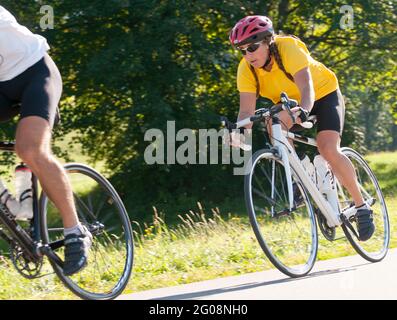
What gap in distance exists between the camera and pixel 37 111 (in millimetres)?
4219

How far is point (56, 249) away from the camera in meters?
4.48

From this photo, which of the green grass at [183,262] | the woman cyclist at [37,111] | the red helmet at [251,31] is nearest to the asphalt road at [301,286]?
the green grass at [183,262]

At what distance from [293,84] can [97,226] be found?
197 cm

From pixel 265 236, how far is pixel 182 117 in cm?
1234

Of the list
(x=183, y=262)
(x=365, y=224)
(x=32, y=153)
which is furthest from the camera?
(x=365, y=224)

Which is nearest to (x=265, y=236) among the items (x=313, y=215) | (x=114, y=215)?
(x=313, y=215)

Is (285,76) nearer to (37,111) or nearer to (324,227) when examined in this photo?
(324,227)

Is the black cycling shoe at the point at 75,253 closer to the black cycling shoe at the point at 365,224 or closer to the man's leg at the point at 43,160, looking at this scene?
the man's leg at the point at 43,160

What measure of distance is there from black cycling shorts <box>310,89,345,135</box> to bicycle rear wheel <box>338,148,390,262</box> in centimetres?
36

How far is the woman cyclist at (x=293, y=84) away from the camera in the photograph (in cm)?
564

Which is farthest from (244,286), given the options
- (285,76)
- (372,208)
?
(372,208)

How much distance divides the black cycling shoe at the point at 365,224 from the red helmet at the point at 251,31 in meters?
1.60

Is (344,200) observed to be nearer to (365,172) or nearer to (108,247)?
(365,172)

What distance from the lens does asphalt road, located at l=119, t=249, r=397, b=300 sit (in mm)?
4625
